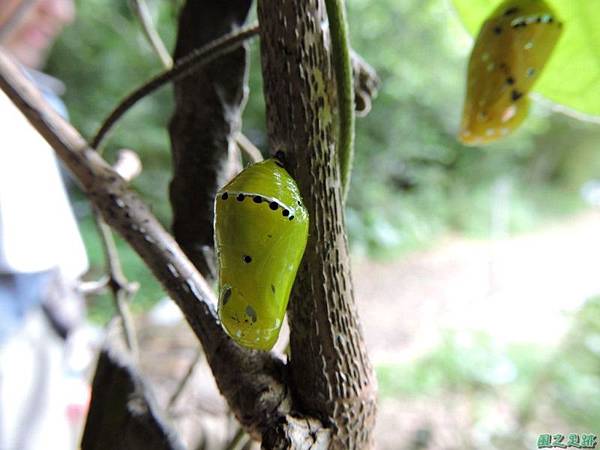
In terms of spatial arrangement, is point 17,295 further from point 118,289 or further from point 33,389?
point 118,289

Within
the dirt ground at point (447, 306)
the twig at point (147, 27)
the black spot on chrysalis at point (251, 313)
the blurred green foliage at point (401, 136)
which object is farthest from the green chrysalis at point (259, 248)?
the blurred green foliage at point (401, 136)

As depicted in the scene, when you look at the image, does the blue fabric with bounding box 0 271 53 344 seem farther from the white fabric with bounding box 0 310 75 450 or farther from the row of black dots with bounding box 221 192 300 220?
the row of black dots with bounding box 221 192 300 220

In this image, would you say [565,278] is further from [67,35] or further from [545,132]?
[67,35]

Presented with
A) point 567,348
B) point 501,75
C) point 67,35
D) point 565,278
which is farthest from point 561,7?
point 67,35

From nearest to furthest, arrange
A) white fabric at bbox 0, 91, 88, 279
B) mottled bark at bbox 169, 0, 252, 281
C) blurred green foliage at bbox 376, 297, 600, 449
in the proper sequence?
mottled bark at bbox 169, 0, 252, 281 → white fabric at bbox 0, 91, 88, 279 → blurred green foliage at bbox 376, 297, 600, 449

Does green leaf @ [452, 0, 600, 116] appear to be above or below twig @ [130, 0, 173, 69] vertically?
below

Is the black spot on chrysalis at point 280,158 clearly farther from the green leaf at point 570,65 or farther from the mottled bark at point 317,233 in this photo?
the green leaf at point 570,65

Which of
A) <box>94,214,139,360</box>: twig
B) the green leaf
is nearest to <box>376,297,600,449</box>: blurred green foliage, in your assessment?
the green leaf

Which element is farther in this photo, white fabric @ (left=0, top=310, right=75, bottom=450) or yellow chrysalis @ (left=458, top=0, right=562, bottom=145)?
white fabric @ (left=0, top=310, right=75, bottom=450)
